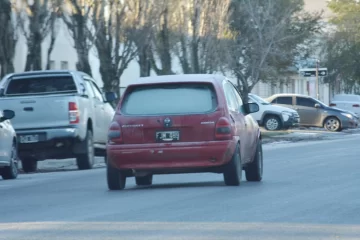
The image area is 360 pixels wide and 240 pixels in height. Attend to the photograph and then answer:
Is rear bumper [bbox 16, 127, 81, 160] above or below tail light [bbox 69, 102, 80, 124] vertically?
below

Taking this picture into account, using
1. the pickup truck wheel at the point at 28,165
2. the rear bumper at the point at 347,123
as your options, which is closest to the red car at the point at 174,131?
the pickup truck wheel at the point at 28,165

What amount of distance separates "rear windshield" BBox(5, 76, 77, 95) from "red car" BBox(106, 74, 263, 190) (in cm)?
679

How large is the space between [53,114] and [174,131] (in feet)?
21.4

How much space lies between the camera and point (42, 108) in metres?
20.6

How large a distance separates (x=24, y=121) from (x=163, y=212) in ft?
31.5

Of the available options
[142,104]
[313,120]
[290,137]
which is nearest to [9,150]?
[142,104]

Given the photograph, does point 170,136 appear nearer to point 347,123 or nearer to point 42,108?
point 42,108

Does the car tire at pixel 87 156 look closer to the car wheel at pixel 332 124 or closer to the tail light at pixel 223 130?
the tail light at pixel 223 130

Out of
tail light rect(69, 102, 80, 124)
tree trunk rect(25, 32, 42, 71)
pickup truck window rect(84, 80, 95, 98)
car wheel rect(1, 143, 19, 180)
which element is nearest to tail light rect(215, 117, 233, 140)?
car wheel rect(1, 143, 19, 180)

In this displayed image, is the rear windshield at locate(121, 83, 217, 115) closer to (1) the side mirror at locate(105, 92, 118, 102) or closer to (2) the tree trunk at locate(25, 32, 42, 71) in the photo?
(1) the side mirror at locate(105, 92, 118, 102)

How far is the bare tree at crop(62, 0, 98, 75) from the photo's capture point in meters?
29.3

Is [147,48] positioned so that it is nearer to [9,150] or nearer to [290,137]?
[290,137]

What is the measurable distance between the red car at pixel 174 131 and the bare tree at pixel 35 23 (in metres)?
13.6

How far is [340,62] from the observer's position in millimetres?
74625
